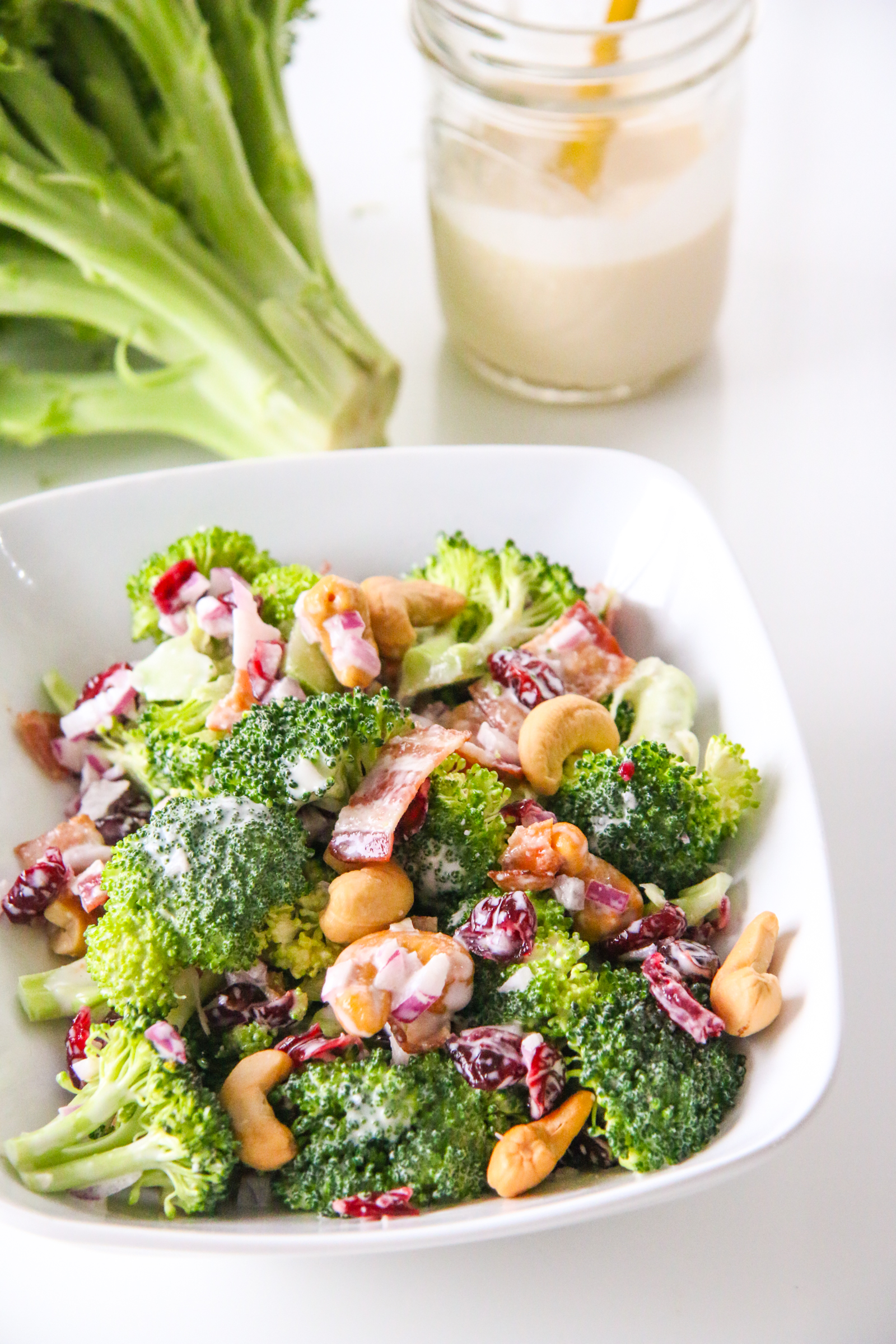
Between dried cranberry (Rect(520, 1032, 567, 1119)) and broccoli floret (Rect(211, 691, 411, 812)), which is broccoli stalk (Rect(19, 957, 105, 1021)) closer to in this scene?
broccoli floret (Rect(211, 691, 411, 812))

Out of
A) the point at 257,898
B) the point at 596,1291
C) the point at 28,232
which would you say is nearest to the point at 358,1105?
the point at 257,898

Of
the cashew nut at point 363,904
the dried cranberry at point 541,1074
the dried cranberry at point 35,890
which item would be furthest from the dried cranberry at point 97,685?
the dried cranberry at point 541,1074

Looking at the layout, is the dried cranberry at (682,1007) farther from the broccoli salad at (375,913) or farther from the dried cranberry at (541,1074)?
the dried cranberry at (541,1074)

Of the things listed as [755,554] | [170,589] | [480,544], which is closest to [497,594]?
[480,544]

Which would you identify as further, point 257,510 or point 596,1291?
point 257,510

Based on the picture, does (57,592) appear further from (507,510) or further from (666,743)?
(666,743)

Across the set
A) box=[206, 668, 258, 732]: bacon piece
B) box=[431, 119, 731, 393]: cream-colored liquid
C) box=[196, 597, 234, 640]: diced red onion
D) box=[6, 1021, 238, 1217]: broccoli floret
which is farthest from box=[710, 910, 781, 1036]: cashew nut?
box=[431, 119, 731, 393]: cream-colored liquid

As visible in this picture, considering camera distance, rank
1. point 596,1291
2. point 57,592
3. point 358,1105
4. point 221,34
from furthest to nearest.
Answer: point 221,34, point 57,592, point 596,1291, point 358,1105
